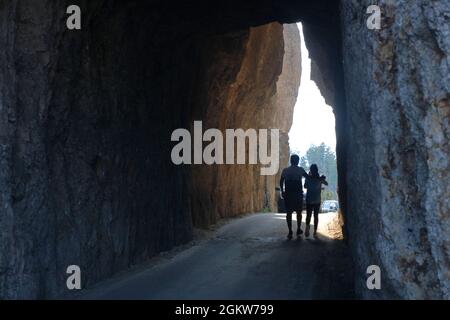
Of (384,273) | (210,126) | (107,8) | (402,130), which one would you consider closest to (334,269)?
(384,273)

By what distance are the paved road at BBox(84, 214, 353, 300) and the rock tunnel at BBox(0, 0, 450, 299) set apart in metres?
0.64

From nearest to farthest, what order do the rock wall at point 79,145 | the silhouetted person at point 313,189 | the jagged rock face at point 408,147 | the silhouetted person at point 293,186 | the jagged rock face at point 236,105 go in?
1. the jagged rock face at point 408,147
2. the rock wall at point 79,145
3. the silhouetted person at point 293,186
4. the silhouetted person at point 313,189
5. the jagged rock face at point 236,105

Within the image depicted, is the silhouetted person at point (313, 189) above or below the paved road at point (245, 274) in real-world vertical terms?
above

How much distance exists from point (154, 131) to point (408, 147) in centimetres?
701

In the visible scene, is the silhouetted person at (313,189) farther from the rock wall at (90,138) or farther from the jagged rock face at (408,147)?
the jagged rock face at (408,147)

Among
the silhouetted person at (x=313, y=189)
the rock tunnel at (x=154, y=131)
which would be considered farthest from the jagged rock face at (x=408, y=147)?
the silhouetted person at (x=313, y=189)

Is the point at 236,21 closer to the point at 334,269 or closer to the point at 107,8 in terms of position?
the point at 107,8

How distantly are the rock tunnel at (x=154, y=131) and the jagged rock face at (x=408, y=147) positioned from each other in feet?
0.04

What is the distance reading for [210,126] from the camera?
17250mm

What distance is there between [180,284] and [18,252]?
254 centimetres

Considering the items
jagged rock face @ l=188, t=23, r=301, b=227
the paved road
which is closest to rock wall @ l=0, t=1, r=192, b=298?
the paved road

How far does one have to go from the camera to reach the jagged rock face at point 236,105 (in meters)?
16.1

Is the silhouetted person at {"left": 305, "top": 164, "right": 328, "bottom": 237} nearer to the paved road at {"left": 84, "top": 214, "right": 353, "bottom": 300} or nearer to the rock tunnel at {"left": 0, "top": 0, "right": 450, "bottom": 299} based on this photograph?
the paved road at {"left": 84, "top": 214, "right": 353, "bottom": 300}

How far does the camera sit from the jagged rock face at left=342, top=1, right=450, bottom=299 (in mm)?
4754
